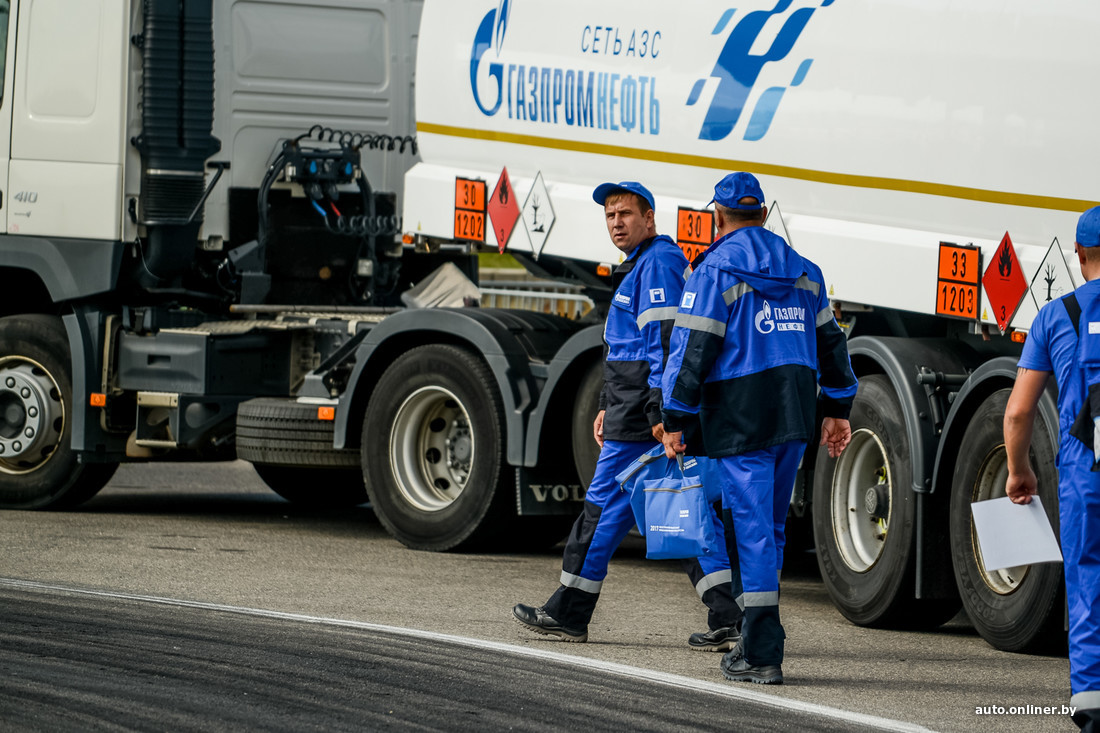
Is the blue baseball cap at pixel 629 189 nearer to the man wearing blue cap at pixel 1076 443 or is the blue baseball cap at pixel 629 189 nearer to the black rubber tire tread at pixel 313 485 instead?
the man wearing blue cap at pixel 1076 443

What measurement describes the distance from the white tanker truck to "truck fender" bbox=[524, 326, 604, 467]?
0.7 inches

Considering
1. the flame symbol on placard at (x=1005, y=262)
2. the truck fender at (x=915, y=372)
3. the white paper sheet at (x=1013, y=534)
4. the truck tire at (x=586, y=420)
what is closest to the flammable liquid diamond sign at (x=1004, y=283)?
the flame symbol on placard at (x=1005, y=262)

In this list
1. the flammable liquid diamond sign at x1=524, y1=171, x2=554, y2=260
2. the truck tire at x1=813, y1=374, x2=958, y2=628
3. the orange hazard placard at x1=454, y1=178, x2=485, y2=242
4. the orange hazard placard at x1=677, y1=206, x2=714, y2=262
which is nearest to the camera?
the truck tire at x1=813, y1=374, x2=958, y2=628

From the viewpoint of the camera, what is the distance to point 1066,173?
711 cm

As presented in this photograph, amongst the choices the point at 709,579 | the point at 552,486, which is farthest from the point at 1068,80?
the point at 552,486

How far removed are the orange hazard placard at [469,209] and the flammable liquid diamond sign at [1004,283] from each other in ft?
11.5

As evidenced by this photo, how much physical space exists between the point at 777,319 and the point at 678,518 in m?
0.88

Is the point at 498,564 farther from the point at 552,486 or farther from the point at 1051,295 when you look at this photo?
the point at 1051,295

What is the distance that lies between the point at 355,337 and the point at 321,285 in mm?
1138

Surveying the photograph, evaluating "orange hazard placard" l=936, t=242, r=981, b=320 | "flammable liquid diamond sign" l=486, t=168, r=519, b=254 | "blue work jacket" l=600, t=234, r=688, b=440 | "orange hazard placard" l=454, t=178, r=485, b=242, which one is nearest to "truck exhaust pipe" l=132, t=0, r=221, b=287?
"orange hazard placard" l=454, t=178, r=485, b=242

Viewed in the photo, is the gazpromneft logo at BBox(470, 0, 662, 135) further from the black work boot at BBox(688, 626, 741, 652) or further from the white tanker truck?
the black work boot at BBox(688, 626, 741, 652)

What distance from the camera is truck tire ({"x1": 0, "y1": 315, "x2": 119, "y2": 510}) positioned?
11.3m

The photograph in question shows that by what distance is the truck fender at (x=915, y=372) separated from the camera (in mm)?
7777

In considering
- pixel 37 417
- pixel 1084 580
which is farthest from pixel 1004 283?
pixel 37 417
